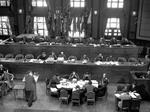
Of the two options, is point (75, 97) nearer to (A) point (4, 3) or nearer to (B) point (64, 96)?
(B) point (64, 96)

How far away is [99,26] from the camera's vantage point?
768 inches

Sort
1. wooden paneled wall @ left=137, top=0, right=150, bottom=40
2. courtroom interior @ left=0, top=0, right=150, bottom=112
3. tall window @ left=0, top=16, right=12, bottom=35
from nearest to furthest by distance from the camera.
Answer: courtroom interior @ left=0, top=0, right=150, bottom=112
wooden paneled wall @ left=137, top=0, right=150, bottom=40
tall window @ left=0, top=16, right=12, bottom=35

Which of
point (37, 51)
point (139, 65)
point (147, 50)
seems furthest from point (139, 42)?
point (37, 51)

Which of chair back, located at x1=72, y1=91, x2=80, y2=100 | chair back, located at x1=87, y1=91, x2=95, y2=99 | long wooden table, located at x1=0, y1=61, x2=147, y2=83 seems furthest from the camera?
long wooden table, located at x1=0, y1=61, x2=147, y2=83

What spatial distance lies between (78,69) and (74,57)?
1.81 meters

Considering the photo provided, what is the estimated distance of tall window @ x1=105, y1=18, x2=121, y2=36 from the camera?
19.6 m

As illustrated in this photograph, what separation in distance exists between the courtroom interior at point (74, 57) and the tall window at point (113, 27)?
0.08m

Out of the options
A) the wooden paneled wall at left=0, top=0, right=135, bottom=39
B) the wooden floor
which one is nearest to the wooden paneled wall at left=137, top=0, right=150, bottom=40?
the wooden paneled wall at left=0, top=0, right=135, bottom=39

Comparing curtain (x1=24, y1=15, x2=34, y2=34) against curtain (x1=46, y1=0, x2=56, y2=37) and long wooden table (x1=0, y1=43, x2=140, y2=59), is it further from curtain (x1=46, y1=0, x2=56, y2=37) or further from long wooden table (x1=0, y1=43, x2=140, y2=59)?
long wooden table (x1=0, y1=43, x2=140, y2=59)

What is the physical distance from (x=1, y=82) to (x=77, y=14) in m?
10.4

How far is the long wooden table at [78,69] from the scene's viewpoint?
1248 cm

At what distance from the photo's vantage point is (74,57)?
46.8 ft

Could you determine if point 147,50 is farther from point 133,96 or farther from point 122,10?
point 133,96

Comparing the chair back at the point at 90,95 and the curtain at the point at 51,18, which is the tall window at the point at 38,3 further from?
the chair back at the point at 90,95
